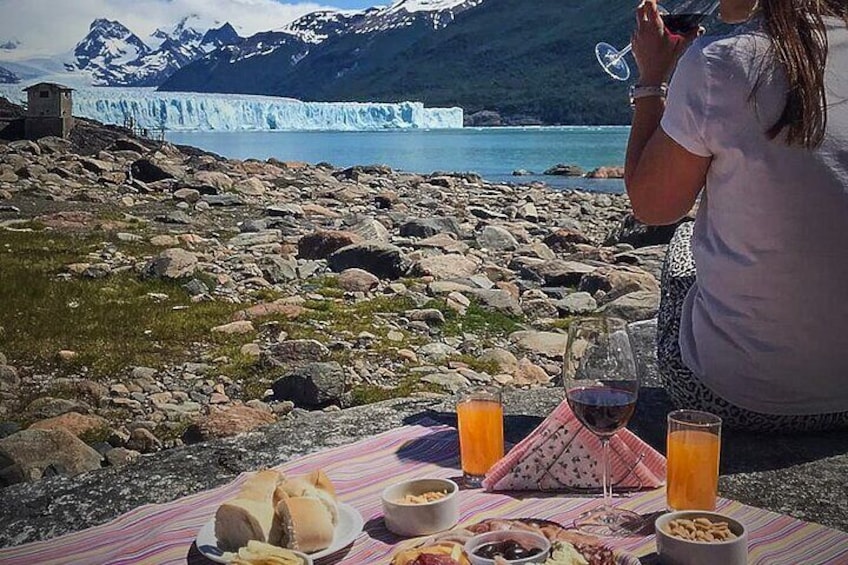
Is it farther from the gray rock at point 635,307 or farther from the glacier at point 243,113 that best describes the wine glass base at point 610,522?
the glacier at point 243,113

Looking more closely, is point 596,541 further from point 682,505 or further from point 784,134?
point 784,134

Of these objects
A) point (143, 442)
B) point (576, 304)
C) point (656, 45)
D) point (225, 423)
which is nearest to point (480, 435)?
point (656, 45)

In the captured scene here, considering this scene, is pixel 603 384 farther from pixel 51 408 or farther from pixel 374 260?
pixel 374 260

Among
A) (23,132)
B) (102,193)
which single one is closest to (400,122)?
(23,132)

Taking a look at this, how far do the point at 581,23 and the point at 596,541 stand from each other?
158m

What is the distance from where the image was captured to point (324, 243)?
1033 cm

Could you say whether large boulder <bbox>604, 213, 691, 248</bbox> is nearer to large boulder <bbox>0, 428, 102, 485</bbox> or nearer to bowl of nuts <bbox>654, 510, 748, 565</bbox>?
large boulder <bbox>0, 428, 102, 485</bbox>

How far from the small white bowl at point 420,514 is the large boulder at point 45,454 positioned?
2332 millimetres

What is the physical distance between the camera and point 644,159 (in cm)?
220

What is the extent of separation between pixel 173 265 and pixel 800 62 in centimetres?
735

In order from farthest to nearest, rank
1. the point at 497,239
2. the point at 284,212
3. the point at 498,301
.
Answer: the point at 284,212 → the point at 497,239 → the point at 498,301

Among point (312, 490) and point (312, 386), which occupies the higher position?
point (312, 490)

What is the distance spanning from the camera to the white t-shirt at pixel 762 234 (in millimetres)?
2061

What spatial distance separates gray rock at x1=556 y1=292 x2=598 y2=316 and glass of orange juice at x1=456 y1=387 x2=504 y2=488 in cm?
616
